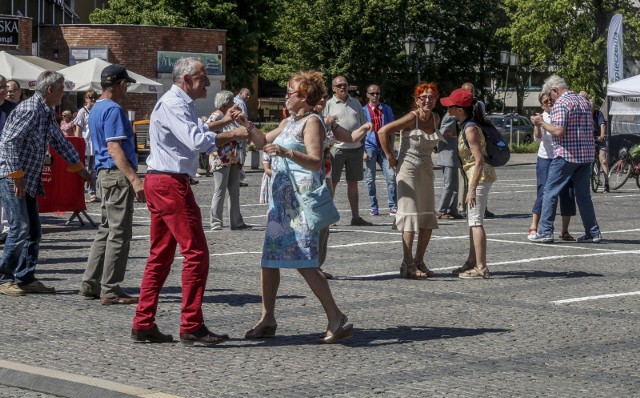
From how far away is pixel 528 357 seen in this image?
8164 mm

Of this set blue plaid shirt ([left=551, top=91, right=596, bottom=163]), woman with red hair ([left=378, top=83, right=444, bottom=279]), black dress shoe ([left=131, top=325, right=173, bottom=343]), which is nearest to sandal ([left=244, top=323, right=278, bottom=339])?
black dress shoe ([left=131, top=325, right=173, bottom=343])

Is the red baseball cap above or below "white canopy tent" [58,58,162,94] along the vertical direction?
below

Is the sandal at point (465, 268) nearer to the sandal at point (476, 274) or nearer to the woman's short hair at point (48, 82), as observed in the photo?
the sandal at point (476, 274)

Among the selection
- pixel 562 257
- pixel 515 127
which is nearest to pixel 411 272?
pixel 562 257

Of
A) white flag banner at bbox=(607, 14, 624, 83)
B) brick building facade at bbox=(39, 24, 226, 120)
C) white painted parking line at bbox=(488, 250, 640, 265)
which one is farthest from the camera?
brick building facade at bbox=(39, 24, 226, 120)

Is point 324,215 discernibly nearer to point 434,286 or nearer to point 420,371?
point 420,371

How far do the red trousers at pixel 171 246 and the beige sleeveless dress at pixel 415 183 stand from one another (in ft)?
12.9

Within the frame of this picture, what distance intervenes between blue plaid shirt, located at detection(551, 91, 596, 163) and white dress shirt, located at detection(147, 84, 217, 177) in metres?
7.59

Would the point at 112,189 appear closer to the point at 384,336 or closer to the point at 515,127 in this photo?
the point at 384,336

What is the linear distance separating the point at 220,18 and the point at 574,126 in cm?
5557

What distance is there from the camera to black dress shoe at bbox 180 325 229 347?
8531 millimetres

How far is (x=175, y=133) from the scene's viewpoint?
859cm

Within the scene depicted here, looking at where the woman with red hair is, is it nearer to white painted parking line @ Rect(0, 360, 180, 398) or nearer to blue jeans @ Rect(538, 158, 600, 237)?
blue jeans @ Rect(538, 158, 600, 237)

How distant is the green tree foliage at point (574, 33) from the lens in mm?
60469
